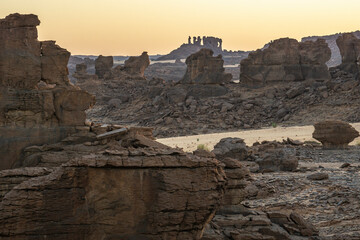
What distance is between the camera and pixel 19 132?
39.9 feet

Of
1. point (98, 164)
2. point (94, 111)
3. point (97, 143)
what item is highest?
point (98, 164)

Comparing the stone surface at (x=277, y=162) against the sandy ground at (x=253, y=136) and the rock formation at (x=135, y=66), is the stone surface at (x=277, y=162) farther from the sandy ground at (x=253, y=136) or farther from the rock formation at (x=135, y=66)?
the rock formation at (x=135, y=66)

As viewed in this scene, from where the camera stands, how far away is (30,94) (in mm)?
12617

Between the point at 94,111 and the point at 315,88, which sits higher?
the point at 315,88

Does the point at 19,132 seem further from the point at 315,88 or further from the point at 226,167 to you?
the point at 315,88

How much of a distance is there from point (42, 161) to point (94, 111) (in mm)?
28012

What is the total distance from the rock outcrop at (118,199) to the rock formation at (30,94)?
20.2 ft

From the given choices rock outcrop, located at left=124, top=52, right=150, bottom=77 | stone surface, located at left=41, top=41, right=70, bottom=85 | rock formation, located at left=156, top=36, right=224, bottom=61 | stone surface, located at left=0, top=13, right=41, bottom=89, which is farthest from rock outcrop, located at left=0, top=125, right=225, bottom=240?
rock formation, located at left=156, top=36, right=224, bottom=61

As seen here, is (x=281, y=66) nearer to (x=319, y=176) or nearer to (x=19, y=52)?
(x=319, y=176)

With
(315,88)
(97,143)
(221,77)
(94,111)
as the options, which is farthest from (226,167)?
(94,111)

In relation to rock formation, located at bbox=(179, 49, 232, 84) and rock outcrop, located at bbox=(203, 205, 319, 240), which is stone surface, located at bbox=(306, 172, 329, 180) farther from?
rock formation, located at bbox=(179, 49, 232, 84)

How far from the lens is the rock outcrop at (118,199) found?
600 cm

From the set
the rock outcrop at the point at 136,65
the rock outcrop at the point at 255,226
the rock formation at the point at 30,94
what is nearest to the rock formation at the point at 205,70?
the rock outcrop at the point at 136,65

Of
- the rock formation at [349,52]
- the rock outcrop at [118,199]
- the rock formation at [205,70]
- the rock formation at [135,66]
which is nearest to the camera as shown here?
the rock outcrop at [118,199]
